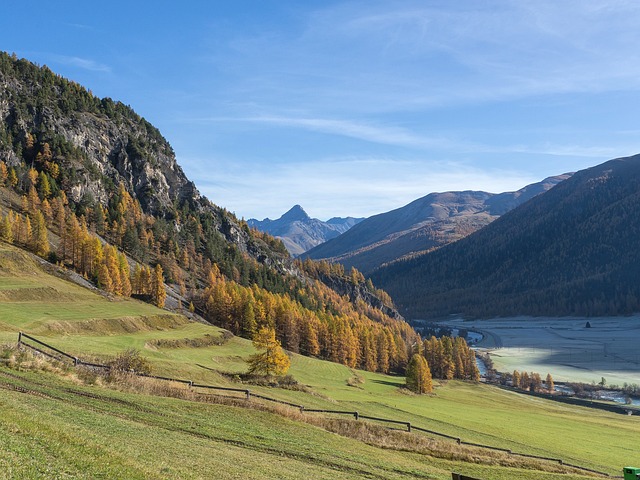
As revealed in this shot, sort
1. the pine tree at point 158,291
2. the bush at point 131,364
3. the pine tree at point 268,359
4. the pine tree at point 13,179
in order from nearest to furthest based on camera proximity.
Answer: the bush at point 131,364 → the pine tree at point 268,359 → the pine tree at point 158,291 → the pine tree at point 13,179

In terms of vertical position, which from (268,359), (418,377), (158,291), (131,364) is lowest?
(418,377)

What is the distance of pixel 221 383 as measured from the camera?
192ft

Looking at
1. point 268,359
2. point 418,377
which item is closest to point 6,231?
point 268,359

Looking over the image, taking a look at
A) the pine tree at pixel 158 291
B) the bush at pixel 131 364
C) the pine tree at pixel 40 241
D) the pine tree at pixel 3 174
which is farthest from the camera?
the pine tree at pixel 3 174

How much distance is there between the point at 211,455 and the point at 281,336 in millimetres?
107596

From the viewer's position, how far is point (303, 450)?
93.9 ft

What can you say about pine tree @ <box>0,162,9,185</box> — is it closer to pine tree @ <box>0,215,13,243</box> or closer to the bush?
pine tree @ <box>0,215,13,243</box>

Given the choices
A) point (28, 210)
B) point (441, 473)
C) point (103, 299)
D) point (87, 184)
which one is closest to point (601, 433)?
point (441, 473)

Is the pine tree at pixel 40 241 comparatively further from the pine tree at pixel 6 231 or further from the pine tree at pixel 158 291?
the pine tree at pixel 158 291

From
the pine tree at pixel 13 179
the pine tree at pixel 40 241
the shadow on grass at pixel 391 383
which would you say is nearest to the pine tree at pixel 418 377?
the shadow on grass at pixel 391 383

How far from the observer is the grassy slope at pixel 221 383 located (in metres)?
26.1

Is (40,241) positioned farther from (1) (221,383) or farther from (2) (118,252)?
(1) (221,383)

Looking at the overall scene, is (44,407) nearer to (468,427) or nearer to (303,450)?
(303,450)

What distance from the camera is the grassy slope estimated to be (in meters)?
26.1
